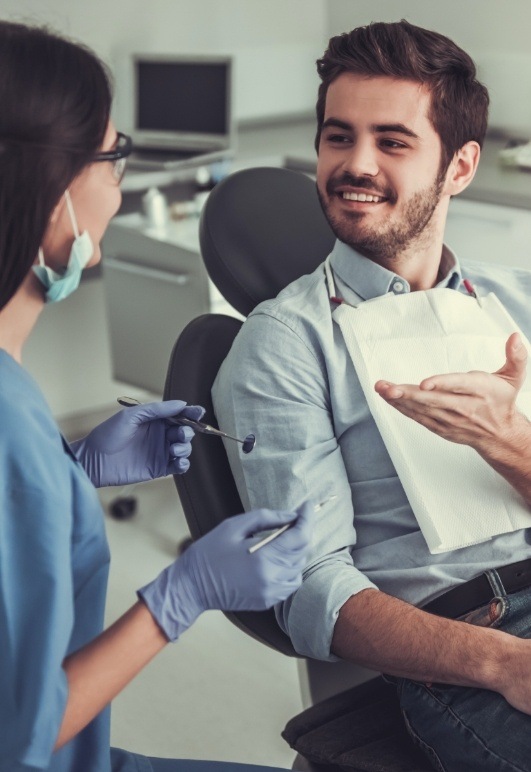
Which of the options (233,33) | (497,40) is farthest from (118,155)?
(233,33)

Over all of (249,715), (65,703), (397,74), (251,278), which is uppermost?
(397,74)

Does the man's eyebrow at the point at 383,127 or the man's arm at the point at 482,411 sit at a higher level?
the man's eyebrow at the point at 383,127

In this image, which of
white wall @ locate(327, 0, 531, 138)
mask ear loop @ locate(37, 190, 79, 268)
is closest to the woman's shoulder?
mask ear loop @ locate(37, 190, 79, 268)

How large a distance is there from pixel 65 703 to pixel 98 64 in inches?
Answer: 24.7

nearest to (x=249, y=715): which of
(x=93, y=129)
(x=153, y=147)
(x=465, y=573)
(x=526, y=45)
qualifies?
(x=465, y=573)

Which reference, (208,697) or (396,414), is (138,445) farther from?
(208,697)

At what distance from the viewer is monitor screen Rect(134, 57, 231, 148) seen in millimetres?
3223

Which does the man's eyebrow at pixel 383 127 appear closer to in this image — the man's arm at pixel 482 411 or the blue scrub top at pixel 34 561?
the man's arm at pixel 482 411

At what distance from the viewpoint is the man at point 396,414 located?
3.99 feet

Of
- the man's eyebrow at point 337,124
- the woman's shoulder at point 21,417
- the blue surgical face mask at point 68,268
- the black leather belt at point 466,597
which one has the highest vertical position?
the man's eyebrow at point 337,124

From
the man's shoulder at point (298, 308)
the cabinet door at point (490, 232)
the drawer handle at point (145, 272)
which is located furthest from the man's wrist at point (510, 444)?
the drawer handle at point (145, 272)

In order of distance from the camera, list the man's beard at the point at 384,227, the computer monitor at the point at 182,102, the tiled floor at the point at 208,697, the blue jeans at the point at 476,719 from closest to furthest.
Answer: the blue jeans at the point at 476,719 < the man's beard at the point at 384,227 < the tiled floor at the point at 208,697 < the computer monitor at the point at 182,102

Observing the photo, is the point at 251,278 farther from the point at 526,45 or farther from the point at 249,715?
the point at 526,45

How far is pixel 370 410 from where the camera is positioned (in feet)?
4.54
